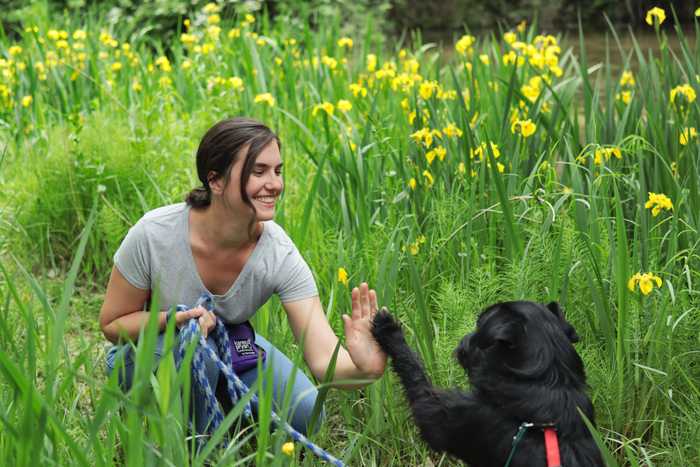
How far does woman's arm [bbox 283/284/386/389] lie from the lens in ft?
8.00

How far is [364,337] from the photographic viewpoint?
246 centimetres

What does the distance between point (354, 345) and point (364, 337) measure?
0.04m

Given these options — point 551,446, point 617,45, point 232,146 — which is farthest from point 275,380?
point 617,45

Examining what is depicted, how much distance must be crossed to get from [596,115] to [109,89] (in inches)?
92.0

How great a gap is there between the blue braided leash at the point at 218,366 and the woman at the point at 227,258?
0.06m

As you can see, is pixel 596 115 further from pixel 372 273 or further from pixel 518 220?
pixel 372 273

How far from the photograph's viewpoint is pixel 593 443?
208 centimetres

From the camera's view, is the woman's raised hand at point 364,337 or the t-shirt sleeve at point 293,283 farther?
the t-shirt sleeve at point 293,283

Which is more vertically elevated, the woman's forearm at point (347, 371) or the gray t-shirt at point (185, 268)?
the gray t-shirt at point (185, 268)

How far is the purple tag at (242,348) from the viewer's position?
2713mm

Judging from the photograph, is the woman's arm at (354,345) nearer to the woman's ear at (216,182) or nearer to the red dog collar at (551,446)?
the woman's ear at (216,182)

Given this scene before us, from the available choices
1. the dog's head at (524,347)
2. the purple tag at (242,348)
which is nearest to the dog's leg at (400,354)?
the dog's head at (524,347)

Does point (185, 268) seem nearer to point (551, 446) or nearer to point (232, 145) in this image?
point (232, 145)

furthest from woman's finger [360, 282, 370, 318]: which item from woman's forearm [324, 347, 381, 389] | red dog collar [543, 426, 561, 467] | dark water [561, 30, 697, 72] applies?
dark water [561, 30, 697, 72]
